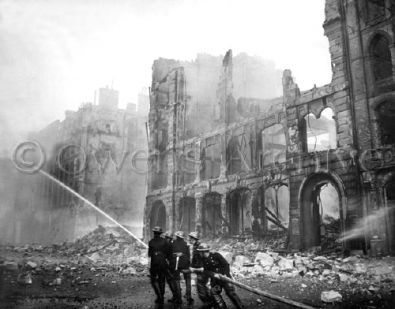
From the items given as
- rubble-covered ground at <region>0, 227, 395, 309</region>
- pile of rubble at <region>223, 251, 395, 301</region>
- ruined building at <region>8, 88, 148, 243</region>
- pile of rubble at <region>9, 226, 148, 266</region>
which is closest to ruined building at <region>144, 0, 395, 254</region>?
pile of rubble at <region>223, 251, 395, 301</region>

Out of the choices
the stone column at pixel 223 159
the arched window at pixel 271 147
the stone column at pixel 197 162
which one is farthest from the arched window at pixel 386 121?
the stone column at pixel 197 162

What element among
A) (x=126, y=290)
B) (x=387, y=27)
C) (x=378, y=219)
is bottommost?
(x=126, y=290)

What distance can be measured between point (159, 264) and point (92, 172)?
28.5m

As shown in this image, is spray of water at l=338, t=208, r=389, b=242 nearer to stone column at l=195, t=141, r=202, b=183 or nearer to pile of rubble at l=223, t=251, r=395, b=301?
pile of rubble at l=223, t=251, r=395, b=301

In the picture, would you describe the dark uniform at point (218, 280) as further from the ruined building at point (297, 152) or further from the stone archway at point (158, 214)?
the stone archway at point (158, 214)

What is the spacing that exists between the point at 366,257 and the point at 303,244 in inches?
125

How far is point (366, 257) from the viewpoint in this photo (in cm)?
1348

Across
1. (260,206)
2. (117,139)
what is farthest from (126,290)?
(117,139)

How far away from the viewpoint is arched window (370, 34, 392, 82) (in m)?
15.5

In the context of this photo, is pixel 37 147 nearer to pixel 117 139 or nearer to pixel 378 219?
pixel 117 139

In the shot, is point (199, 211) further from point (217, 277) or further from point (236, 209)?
point (217, 277)

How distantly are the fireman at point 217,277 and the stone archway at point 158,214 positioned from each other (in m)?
20.9

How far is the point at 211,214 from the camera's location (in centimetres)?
2427

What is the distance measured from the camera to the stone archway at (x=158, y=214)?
27656mm
